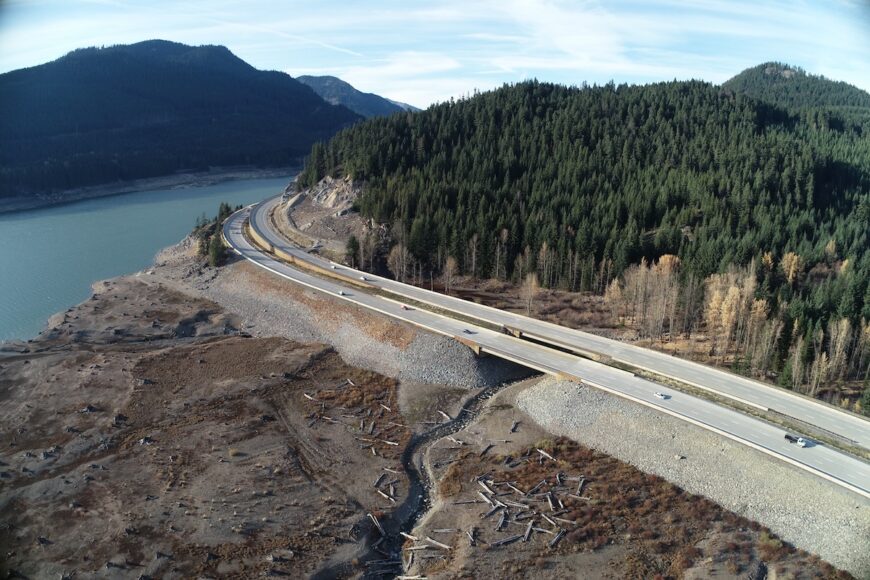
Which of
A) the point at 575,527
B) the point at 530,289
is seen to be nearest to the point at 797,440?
the point at 575,527

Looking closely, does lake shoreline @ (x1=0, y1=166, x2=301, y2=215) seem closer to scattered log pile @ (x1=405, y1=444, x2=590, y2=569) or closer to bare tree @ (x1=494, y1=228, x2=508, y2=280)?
bare tree @ (x1=494, y1=228, x2=508, y2=280)

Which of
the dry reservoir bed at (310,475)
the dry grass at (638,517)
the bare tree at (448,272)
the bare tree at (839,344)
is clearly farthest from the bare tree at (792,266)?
the dry grass at (638,517)

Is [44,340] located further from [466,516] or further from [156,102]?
[156,102]

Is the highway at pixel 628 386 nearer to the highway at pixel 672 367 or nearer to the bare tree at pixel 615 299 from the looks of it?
the highway at pixel 672 367

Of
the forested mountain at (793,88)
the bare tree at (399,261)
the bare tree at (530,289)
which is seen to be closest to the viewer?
the bare tree at (530,289)

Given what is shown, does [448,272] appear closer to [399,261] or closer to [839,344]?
[399,261]

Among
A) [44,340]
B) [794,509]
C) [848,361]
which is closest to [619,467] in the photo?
[794,509]
